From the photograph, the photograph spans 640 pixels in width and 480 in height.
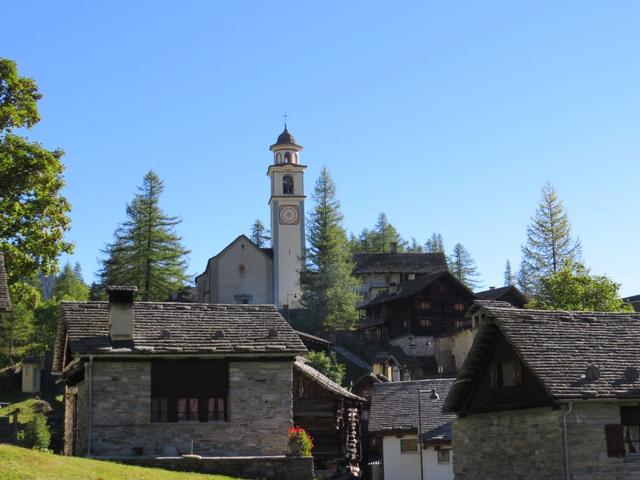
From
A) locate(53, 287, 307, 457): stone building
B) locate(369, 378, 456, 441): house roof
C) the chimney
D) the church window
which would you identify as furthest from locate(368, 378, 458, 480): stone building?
the church window

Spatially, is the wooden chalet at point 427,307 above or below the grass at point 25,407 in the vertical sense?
above

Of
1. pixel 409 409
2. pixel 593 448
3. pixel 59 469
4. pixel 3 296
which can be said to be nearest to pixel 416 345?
pixel 409 409

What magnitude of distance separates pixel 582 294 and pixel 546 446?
82.6 ft

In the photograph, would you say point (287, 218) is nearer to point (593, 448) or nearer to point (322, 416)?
point (322, 416)

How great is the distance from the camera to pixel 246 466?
91.2 feet

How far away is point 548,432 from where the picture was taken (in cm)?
2533

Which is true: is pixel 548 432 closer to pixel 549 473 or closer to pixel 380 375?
pixel 549 473

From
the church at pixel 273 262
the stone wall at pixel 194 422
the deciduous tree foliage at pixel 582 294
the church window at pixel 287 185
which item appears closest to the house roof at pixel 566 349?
the stone wall at pixel 194 422

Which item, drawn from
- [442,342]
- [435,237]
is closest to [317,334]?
[442,342]

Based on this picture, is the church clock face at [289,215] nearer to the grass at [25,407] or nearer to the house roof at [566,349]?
the grass at [25,407]

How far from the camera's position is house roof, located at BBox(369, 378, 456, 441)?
136 ft

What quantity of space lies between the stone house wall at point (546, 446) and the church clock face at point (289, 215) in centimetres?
6301

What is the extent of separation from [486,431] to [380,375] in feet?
87.6

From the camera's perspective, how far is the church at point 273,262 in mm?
87250
